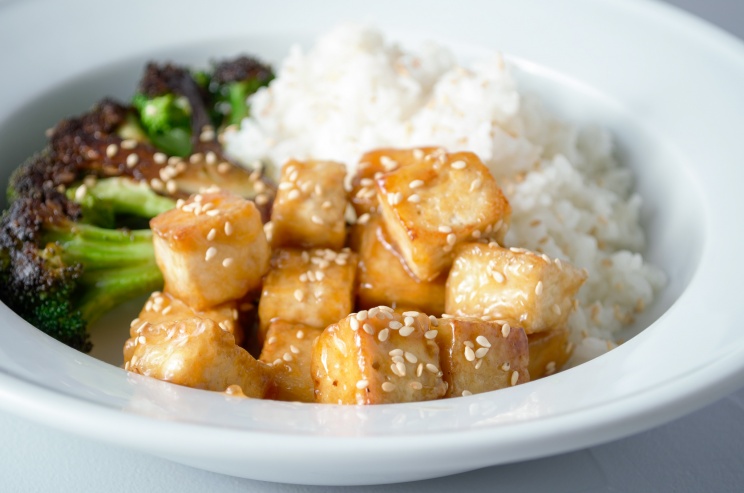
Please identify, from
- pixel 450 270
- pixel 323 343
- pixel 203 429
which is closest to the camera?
pixel 203 429

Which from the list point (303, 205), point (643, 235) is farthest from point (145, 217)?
point (643, 235)

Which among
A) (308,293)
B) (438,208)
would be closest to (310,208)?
(308,293)

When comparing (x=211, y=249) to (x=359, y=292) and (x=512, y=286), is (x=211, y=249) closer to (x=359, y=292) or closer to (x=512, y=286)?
(x=359, y=292)

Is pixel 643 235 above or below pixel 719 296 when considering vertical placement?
below

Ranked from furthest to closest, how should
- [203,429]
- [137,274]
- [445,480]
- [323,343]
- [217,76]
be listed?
[217,76], [137,274], [445,480], [323,343], [203,429]

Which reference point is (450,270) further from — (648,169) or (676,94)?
(676,94)

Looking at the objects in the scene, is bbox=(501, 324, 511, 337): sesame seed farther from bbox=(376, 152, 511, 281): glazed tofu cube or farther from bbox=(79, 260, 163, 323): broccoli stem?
bbox=(79, 260, 163, 323): broccoli stem
